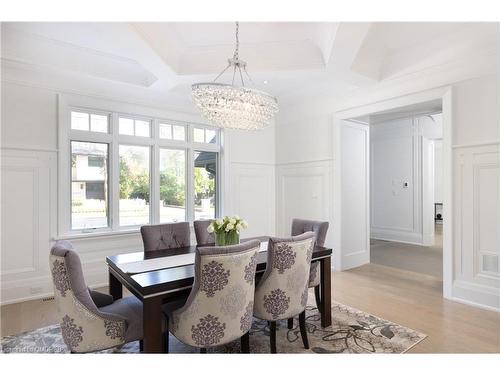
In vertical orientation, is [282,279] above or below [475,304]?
above

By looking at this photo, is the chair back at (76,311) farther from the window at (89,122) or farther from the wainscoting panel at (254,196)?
the wainscoting panel at (254,196)

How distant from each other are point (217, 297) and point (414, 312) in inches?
93.8

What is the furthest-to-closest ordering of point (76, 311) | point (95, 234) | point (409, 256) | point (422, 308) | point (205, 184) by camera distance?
point (409, 256) < point (205, 184) < point (95, 234) < point (422, 308) < point (76, 311)

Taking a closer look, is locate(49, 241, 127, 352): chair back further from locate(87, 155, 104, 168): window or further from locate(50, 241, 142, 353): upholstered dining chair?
locate(87, 155, 104, 168): window

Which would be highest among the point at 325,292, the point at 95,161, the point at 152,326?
the point at 95,161

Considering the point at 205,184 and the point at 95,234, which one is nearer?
the point at 95,234

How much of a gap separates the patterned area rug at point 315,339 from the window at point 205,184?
2643mm

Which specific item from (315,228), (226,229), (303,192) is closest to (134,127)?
(226,229)

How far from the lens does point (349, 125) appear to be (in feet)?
15.3

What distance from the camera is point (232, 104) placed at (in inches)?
100

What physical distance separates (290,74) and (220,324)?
3149mm

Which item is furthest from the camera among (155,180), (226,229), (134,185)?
(155,180)

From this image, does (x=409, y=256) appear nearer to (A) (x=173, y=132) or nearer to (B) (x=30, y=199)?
(A) (x=173, y=132)
